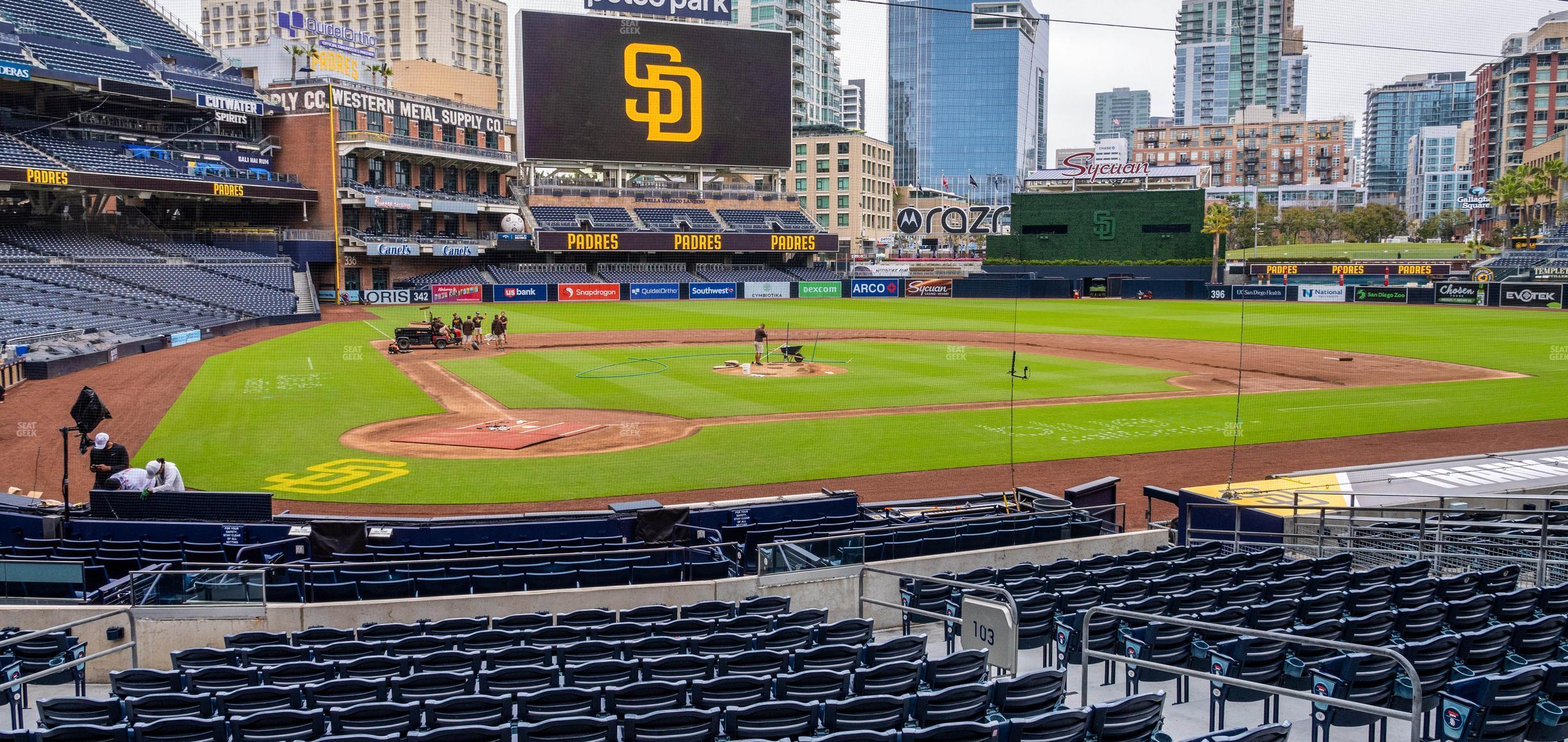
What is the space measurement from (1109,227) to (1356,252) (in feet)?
144

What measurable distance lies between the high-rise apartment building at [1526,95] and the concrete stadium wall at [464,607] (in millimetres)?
152727

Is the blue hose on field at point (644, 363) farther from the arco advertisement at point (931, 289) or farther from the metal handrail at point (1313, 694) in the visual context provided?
the arco advertisement at point (931, 289)

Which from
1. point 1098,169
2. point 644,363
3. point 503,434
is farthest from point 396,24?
point 503,434

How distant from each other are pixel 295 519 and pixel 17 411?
56.9 feet

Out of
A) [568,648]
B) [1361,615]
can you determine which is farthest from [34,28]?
[1361,615]

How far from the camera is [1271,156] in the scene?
179500 mm

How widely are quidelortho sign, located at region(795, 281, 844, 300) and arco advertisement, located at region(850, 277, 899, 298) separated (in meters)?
1.29

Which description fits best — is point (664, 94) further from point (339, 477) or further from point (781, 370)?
point (339, 477)

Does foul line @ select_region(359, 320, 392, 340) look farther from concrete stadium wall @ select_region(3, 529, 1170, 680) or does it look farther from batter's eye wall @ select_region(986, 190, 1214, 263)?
batter's eye wall @ select_region(986, 190, 1214, 263)

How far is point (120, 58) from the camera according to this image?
208 feet

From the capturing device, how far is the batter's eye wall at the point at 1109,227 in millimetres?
89812

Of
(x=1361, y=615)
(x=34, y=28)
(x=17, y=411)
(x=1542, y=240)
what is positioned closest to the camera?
(x=1361, y=615)

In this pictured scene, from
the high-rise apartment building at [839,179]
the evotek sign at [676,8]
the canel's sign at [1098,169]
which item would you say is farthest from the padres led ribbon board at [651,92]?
the high-rise apartment building at [839,179]

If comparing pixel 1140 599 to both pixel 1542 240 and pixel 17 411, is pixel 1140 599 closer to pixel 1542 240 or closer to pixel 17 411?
pixel 17 411
